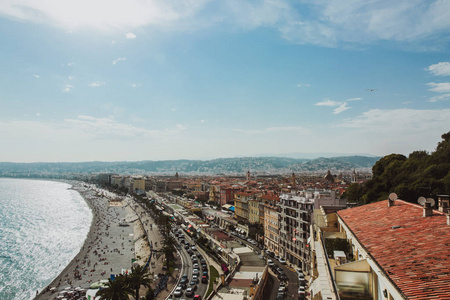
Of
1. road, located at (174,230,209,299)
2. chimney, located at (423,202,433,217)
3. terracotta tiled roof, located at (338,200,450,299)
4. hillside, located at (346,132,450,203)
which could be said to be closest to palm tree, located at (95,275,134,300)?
road, located at (174,230,209,299)

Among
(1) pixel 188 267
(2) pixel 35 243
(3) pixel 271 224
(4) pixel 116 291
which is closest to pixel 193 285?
(1) pixel 188 267

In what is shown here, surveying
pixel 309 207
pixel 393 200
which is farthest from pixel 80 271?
pixel 393 200

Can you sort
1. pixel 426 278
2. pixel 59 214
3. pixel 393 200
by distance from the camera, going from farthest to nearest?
pixel 59 214 < pixel 393 200 < pixel 426 278

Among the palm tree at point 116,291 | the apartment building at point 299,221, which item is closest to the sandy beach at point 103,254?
the palm tree at point 116,291

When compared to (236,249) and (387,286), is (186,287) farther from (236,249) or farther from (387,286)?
(387,286)

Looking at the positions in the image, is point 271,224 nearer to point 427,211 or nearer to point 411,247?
point 427,211

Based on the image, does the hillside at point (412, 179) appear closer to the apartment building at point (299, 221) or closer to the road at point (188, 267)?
the apartment building at point (299, 221)
